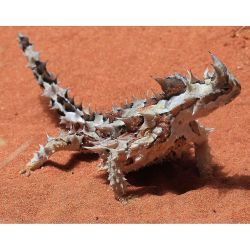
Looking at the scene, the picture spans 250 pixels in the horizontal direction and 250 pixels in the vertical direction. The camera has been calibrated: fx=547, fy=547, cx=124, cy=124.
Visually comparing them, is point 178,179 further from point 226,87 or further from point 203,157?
point 226,87

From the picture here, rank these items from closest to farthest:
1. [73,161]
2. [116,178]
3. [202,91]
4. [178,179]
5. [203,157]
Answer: [202,91]
[116,178]
[203,157]
[178,179]
[73,161]

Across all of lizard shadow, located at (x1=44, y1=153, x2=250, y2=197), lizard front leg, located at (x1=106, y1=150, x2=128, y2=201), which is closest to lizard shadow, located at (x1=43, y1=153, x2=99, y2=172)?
lizard shadow, located at (x1=44, y1=153, x2=250, y2=197)

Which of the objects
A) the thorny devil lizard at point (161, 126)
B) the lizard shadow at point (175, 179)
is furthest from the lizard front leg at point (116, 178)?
the lizard shadow at point (175, 179)

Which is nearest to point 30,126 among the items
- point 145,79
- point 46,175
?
point 46,175

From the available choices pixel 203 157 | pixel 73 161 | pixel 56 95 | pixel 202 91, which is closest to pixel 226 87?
pixel 202 91

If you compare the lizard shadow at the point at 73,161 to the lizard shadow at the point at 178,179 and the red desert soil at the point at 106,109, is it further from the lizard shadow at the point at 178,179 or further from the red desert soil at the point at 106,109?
the lizard shadow at the point at 178,179

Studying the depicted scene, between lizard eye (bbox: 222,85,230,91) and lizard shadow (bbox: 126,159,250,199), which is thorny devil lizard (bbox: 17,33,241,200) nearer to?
lizard eye (bbox: 222,85,230,91)

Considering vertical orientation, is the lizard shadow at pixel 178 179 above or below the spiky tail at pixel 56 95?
below
